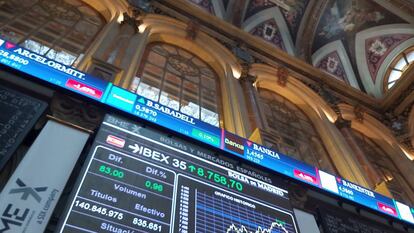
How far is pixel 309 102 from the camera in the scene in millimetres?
9477

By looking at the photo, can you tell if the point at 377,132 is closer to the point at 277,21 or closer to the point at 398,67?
the point at 398,67

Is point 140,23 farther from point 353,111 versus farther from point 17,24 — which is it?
point 353,111

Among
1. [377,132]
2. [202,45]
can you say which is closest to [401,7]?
[377,132]

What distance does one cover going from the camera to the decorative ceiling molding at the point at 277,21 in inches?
448

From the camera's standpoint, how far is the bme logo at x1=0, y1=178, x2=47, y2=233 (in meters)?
2.52

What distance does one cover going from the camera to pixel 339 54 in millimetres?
12141

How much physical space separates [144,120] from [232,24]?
6.83 meters

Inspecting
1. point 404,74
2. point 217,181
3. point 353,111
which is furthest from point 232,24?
point 217,181

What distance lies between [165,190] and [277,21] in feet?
31.1

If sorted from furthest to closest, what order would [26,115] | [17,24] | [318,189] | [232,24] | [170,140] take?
[232,24] → [17,24] → [318,189] → [170,140] → [26,115]

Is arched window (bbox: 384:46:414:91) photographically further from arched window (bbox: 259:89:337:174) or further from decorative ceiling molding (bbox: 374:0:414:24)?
arched window (bbox: 259:89:337:174)

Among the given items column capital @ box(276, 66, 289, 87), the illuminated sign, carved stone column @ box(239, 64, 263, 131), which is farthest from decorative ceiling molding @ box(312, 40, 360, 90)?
the illuminated sign

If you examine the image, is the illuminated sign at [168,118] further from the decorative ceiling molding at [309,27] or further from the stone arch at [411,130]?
the decorative ceiling molding at [309,27]

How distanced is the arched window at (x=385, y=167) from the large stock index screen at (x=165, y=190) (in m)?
4.72
